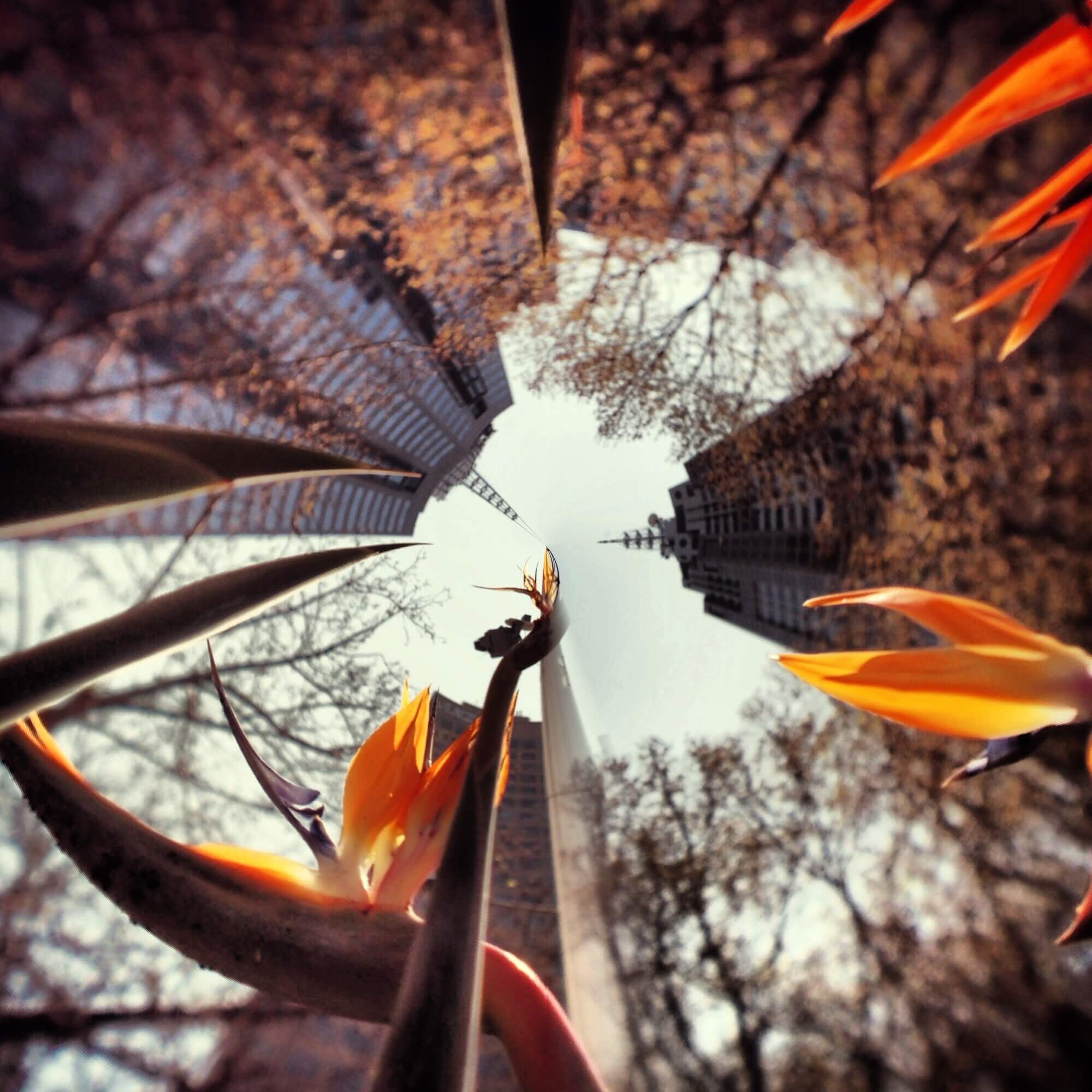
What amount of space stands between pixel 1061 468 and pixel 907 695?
0.53 metres

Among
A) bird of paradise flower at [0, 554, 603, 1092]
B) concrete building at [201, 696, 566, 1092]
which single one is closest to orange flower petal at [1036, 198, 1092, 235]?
bird of paradise flower at [0, 554, 603, 1092]

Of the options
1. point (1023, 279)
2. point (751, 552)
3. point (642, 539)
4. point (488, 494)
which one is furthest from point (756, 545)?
point (1023, 279)

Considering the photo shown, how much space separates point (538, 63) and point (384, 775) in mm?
114

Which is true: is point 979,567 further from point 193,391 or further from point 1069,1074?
→ point 193,391

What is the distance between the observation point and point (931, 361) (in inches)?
18.9

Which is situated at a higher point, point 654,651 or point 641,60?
point 641,60

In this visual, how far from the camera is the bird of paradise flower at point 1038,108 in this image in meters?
0.10

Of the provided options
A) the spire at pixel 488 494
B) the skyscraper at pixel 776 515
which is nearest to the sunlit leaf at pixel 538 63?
the spire at pixel 488 494

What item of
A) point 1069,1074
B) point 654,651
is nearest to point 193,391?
point 654,651

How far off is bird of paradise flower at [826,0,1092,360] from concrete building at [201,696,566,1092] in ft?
0.78

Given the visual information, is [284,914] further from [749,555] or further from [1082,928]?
[749,555]

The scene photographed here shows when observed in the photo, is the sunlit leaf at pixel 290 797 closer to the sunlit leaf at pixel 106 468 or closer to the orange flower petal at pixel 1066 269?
the sunlit leaf at pixel 106 468

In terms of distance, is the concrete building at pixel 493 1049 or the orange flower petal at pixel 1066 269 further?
the concrete building at pixel 493 1049

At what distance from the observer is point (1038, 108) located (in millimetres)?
107
